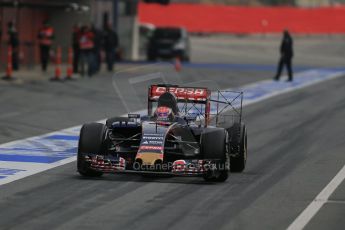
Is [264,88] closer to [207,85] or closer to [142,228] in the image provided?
[207,85]

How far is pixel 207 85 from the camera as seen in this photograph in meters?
15.9

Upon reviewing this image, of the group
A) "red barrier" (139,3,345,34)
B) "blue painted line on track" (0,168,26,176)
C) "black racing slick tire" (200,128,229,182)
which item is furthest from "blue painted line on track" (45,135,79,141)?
"red barrier" (139,3,345,34)

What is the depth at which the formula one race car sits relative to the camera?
13.9 meters

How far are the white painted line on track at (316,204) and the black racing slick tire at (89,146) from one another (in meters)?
2.95

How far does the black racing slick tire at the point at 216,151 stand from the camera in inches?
551

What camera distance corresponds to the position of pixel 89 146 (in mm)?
14273

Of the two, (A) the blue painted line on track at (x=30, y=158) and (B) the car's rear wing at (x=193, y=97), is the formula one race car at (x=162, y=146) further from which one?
(A) the blue painted line on track at (x=30, y=158)

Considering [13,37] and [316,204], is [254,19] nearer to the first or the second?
[13,37]

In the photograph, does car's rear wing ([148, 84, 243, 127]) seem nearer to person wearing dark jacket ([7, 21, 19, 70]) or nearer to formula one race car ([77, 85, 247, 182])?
formula one race car ([77, 85, 247, 182])

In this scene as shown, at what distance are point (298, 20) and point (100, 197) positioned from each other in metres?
64.4

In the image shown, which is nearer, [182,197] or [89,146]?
[182,197]

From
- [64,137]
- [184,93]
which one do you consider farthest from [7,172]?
[64,137]

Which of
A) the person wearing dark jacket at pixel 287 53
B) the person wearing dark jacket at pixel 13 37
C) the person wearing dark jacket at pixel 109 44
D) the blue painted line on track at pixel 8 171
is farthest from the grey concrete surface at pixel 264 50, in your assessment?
the blue painted line on track at pixel 8 171

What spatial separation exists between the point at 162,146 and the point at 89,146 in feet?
3.31
